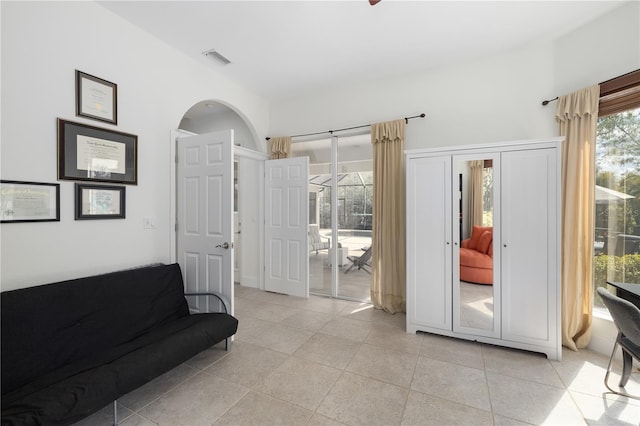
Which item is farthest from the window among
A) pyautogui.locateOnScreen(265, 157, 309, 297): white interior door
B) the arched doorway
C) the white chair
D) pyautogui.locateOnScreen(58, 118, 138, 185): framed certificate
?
pyautogui.locateOnScreen(58, 118, 138, 185): framed certificate

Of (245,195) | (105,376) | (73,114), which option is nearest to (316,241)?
(245,195)

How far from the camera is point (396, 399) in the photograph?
75.8 inches

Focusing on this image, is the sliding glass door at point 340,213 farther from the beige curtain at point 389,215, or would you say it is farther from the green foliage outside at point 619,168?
the green foliage outside at point 619,168

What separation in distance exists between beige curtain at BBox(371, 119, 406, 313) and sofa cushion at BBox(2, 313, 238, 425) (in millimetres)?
2093

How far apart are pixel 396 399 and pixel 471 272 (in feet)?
4.84

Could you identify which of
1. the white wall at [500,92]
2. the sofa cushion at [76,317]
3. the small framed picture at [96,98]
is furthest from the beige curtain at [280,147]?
the sofa cushion at [76,317]

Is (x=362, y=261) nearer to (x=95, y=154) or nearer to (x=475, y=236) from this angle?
(x=475, y=236)

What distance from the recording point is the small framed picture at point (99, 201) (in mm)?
2227

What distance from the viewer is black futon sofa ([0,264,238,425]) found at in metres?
1.47

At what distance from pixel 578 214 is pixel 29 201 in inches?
180

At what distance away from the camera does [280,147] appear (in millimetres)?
4281

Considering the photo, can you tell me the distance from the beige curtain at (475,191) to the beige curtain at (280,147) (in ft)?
8.51

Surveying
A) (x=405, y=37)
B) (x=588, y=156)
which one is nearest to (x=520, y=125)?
(x=588, y=156)

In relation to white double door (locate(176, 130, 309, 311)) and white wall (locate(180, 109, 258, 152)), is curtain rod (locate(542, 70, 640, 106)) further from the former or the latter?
white wall (locate(180, 109, 258, 152))
